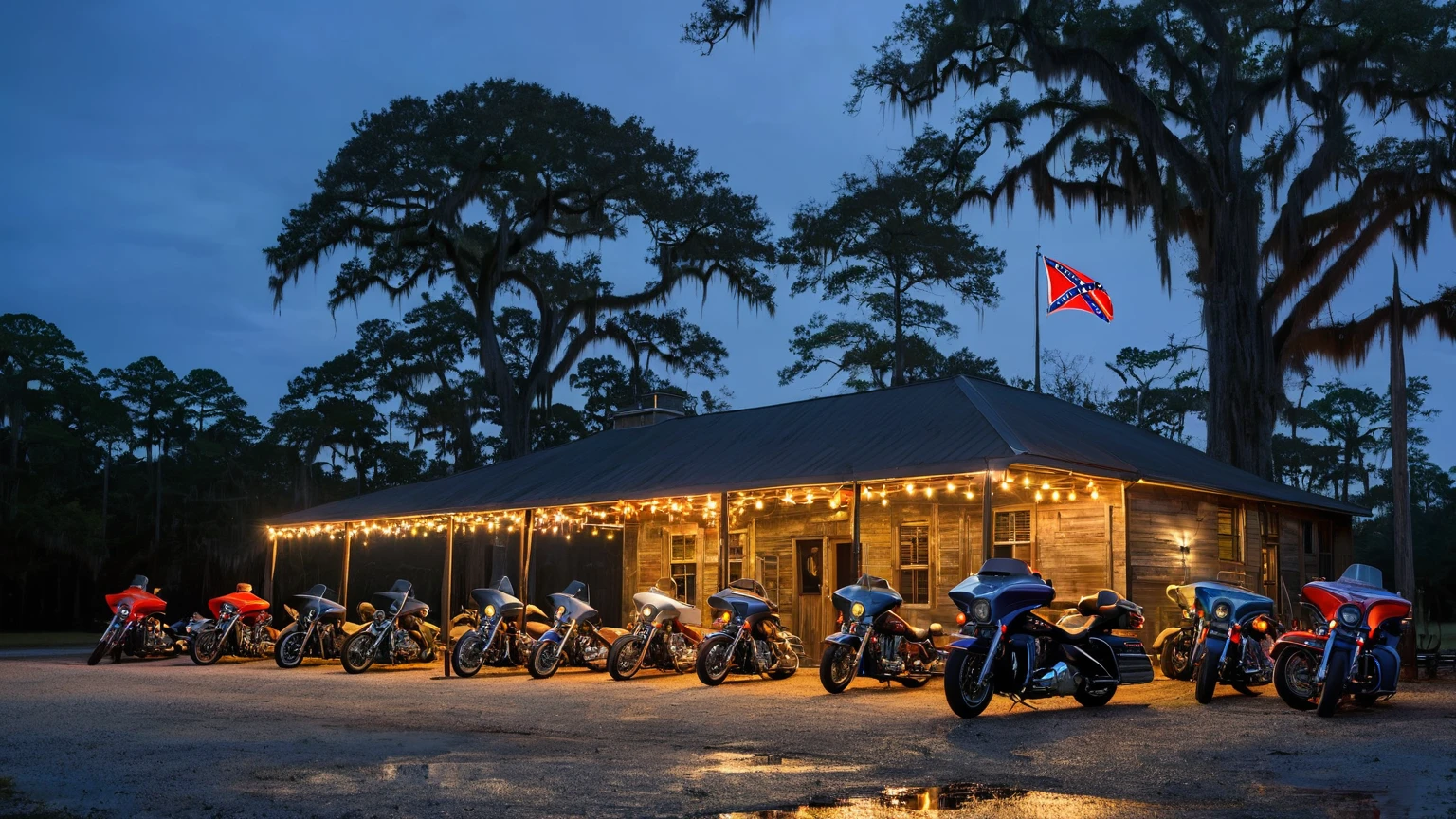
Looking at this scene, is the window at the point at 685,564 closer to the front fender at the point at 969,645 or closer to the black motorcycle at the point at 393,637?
the black motorcycle at the point at 393,637

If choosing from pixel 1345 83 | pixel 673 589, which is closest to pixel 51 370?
pixel 673 589

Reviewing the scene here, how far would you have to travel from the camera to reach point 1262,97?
867 inches

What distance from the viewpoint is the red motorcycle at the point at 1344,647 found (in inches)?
346

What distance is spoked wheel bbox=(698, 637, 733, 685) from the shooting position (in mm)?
12461

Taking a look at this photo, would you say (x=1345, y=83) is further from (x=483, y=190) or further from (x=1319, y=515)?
(x=483, y=190)

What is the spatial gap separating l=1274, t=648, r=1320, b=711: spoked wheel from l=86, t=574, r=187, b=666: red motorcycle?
14358mm

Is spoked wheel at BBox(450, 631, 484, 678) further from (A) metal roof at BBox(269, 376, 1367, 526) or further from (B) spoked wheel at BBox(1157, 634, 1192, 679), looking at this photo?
(B) spoked wheel at BBox(1157, 634, 1192, 679)

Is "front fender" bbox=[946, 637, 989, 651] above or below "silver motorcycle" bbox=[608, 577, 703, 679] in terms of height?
above

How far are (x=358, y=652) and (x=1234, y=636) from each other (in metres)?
9.83

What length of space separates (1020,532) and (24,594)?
3062 centimetres

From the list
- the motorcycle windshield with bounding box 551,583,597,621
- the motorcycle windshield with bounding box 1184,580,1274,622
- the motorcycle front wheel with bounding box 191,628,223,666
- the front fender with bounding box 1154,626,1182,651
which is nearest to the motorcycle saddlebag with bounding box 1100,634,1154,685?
the motorcycle windshield with bounding box 1184,580,1274,622

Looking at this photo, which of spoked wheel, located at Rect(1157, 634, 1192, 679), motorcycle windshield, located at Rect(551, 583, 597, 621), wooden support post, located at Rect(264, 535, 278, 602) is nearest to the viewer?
spoked wheel, located at Rect(1157, 634, 1192, 679)

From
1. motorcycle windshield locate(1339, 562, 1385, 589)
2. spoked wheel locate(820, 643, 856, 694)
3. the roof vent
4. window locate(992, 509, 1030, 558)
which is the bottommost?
spoked wheel locate(820, 643, 856, 694)

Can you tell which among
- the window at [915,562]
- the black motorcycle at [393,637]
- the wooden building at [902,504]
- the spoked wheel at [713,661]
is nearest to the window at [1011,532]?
the wooden building at [902,504]
